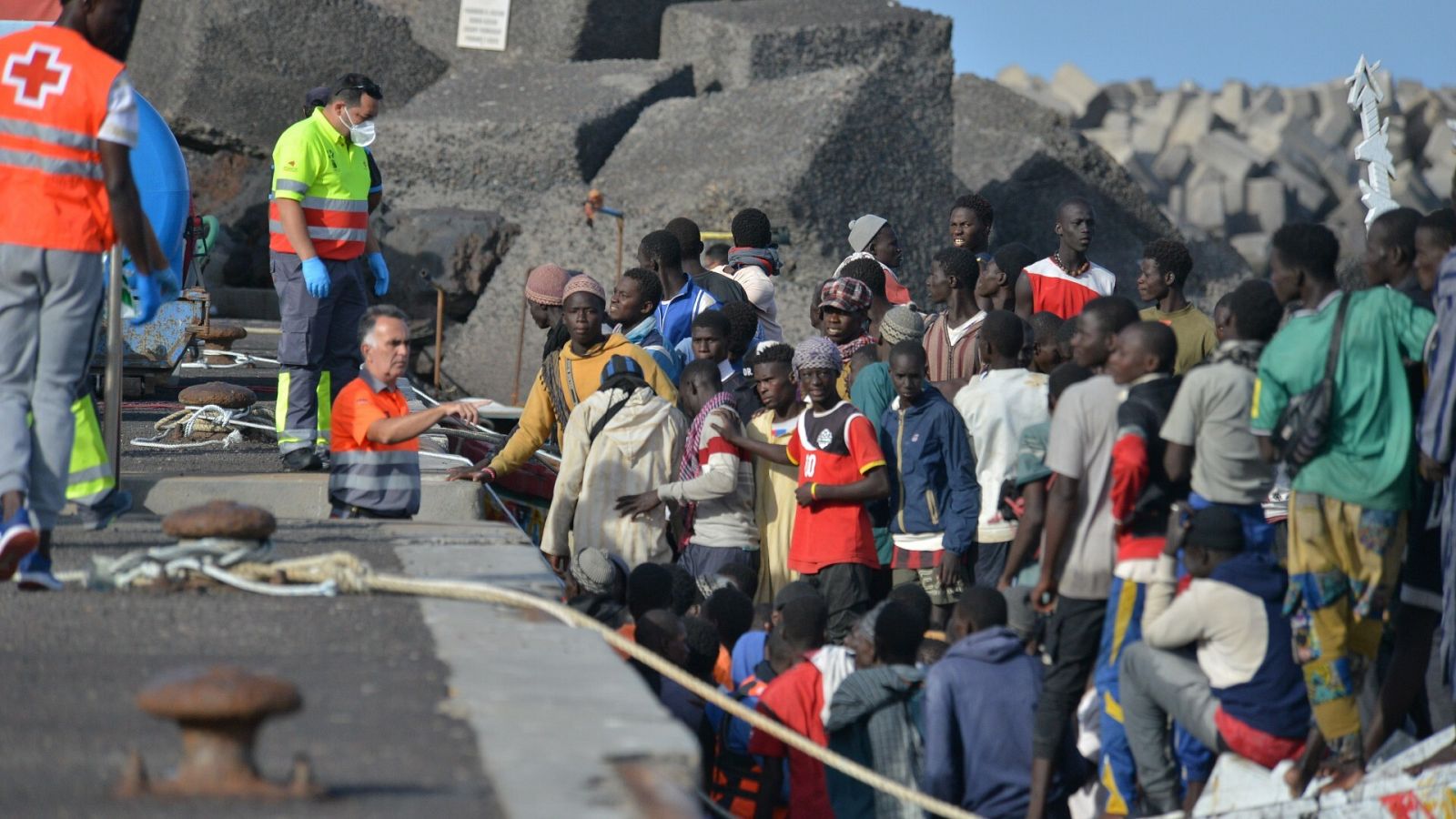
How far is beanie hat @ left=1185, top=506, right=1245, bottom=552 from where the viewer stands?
5773mm

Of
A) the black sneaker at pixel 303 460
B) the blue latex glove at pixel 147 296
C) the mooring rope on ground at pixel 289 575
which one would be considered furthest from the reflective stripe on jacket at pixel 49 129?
the black sneaker at pixel 303 460

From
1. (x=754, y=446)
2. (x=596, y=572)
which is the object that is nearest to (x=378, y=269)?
(x=596, y=572)

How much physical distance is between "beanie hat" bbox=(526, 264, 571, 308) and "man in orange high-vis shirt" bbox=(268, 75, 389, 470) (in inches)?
37.0

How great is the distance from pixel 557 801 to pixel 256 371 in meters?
9.58

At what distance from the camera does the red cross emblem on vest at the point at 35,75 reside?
537cm

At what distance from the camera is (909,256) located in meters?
13.5

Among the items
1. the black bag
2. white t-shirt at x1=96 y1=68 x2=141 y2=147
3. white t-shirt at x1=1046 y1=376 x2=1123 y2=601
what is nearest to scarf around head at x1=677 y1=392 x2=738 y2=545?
white t-shirt at x1=1046 y1=376 x2=1123 y2=601

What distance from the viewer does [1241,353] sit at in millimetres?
6152

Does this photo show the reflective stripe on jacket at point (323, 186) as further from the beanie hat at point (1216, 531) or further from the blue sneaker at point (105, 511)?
the beanie hat at point (1216, 531)

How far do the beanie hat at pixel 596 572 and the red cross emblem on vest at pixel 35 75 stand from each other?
3.13 metres

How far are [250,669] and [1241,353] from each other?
132 inches

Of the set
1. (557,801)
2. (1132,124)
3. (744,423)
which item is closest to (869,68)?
(744,423)

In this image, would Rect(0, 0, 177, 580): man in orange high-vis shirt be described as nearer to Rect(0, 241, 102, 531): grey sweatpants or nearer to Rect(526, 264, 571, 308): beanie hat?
Rect(0, 241, 102, 531): grey sweatpants

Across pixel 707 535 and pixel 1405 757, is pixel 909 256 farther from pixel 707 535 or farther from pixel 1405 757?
pixel 1405 757
